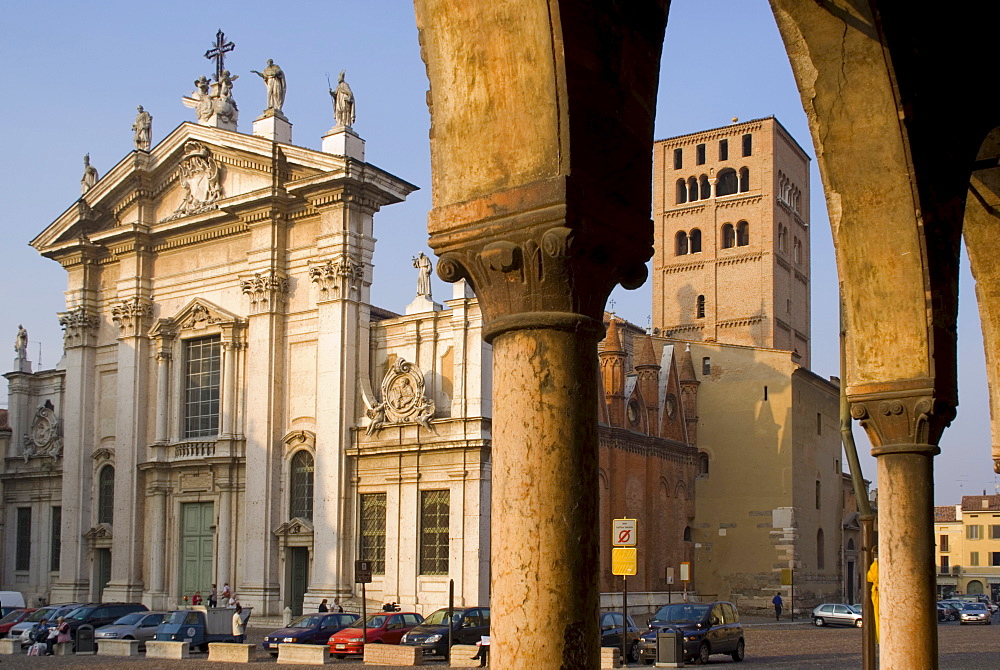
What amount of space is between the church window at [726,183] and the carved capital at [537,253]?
220 ft

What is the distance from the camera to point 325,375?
32750 millimetres

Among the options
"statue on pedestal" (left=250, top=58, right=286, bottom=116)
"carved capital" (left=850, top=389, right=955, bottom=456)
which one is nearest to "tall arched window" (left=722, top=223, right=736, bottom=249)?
"statue on pedestal" (left=250, top=58, right=286, bottom=116)

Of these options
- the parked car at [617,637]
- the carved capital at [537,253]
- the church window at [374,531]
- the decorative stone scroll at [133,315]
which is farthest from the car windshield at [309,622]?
the carved capital at [537,253]

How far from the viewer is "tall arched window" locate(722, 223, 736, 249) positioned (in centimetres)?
7006

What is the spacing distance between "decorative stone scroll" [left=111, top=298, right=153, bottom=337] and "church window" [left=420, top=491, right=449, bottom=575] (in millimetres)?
11794

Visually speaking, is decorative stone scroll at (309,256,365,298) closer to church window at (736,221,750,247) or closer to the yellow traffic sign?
the yellow traffic sign

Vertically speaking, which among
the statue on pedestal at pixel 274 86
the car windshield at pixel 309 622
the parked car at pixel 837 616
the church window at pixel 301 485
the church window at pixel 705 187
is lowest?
the parked car at pixel 837 616

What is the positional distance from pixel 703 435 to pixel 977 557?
54537mm

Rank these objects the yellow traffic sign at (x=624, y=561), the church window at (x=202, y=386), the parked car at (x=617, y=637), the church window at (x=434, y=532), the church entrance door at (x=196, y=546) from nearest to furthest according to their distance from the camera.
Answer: the yellow traffic sign at (x=624, y=561) < the parked car at (x=617, y=637) < the church window at (x=434, y=532) < the church entrance door at (x=196, y=546) < the church window at (x=202, y=386)

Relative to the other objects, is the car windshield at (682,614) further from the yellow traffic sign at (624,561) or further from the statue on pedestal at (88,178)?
the statue on pedestal at (88,178)

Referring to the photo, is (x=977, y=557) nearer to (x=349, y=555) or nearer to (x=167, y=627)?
(x=349, y=555)

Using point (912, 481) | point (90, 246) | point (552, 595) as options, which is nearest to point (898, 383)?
point (912, 481)

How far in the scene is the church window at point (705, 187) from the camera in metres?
70.9

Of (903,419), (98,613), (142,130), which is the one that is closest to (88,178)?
(142,130)
